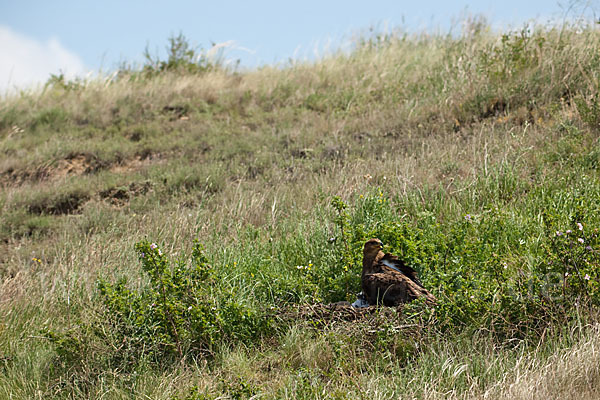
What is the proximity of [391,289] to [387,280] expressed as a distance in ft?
0.25

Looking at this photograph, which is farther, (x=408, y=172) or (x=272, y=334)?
(x=408, y=172)

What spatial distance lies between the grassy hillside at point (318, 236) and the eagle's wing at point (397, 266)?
4.4 inches

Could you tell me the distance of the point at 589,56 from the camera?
8016 millimetres

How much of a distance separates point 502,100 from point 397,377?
5991mm

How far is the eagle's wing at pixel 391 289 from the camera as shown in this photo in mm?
3977

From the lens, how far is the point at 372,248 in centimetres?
428

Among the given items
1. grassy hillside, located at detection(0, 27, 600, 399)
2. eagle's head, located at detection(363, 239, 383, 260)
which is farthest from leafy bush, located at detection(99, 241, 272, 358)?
eagle's head, located at detection(363, 239, 383, 260)

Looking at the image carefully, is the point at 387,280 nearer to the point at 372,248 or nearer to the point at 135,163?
the point at 372,248

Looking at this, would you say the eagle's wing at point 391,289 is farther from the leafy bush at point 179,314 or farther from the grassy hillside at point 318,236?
the leafy bush at point 179,314

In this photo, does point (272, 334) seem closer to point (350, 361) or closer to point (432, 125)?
point (350, 361)

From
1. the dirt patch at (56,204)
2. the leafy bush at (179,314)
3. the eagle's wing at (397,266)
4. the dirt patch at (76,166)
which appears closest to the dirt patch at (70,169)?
Result: the dirt patch at (76,166)

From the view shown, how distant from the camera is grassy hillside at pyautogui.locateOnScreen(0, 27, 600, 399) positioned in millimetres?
3541

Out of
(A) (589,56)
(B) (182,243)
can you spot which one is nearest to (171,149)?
(B) (182,243)

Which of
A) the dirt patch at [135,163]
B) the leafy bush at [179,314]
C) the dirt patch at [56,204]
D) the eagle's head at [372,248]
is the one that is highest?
the dirt patch at [135,163]
